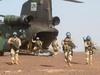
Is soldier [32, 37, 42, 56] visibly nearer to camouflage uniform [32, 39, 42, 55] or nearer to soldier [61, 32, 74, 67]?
camouflage uniform [32, 39, 42, 55]

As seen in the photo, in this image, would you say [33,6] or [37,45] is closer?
[37,45]

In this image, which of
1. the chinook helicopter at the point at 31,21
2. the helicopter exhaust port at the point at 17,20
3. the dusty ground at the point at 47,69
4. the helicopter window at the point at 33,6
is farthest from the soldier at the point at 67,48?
the helicopter window at the point at 33,6

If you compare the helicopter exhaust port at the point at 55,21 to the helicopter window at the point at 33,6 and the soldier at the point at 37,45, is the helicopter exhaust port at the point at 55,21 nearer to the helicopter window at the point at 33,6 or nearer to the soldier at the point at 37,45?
the helicopter window at the point at 33,6

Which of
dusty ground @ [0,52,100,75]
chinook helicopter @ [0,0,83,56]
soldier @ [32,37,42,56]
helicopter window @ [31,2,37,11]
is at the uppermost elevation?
helicopter window @ [31,2,37,11]

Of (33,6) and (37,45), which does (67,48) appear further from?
(33,6)

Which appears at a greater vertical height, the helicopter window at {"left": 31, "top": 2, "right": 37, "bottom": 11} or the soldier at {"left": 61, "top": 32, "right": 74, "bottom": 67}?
the helicopter window at {"left": 31, "top": 2, "right": 37, "bottom": 11}

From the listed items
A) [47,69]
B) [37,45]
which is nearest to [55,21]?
[37,45]

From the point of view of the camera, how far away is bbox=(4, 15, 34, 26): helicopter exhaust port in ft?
60.4

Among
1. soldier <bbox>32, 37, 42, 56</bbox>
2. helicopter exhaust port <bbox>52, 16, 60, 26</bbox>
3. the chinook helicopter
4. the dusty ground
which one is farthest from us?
helicopter exhaust port <bbox>52, 16, 60, 26</bbox>

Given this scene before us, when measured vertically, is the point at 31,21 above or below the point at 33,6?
below

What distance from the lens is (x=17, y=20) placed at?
19156mm

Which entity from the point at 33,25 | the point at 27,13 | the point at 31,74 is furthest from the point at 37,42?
the point at 31,74

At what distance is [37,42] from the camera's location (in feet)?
62.7

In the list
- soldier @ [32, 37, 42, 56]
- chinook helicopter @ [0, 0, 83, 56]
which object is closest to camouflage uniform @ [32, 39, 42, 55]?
soldier @ [32, 37, 42, 56]
